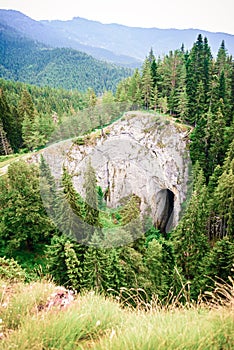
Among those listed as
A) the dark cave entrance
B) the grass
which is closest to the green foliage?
the dark cave entrance

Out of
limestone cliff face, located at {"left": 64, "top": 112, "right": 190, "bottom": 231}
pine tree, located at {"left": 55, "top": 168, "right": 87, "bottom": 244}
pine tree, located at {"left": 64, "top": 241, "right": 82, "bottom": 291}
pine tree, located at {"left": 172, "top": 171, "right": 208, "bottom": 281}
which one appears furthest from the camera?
limestone cliff face, located at {"left": 64, "top": 112, "right": 190, "bottom": 231}

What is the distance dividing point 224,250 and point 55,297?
1505 centimetres

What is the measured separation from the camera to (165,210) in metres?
28.3

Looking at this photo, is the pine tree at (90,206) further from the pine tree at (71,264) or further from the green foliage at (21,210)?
the green foliage at (21,210)

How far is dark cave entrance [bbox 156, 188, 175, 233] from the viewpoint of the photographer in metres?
27.6

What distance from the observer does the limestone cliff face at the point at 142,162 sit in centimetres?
2264

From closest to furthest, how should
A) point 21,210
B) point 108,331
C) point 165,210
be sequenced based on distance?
point 108,331 < point 21,210 < point 165,210

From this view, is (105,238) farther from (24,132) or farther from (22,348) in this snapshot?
(24,132)

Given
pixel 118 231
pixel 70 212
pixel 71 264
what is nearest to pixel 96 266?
pixel 71 264

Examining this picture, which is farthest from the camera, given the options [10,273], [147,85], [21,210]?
[147,85]

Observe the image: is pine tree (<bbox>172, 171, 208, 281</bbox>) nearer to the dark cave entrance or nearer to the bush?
the dark cave entrance

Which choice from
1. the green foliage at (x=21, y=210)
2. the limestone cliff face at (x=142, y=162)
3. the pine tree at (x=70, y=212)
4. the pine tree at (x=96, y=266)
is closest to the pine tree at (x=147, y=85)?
the limestone cliff face at (x=142, y=162)

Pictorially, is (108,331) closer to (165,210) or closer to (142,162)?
(142,162)

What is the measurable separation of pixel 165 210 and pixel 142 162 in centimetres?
634
